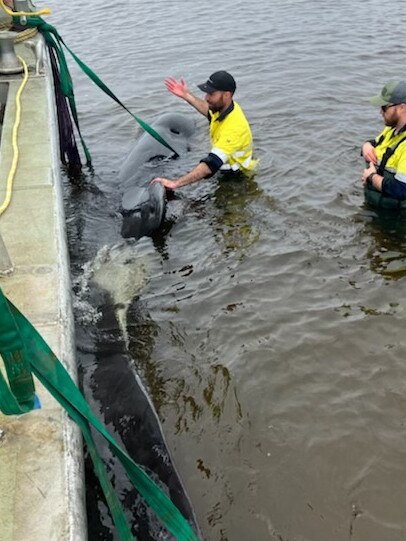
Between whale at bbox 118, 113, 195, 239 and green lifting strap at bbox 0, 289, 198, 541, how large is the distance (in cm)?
413

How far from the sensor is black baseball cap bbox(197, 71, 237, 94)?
6.59 metres

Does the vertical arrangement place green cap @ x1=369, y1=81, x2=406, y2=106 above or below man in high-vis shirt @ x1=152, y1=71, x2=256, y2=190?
above

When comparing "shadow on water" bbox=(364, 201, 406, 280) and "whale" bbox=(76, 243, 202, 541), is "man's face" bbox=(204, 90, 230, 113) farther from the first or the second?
"shadow on water" bbox=(364, 201, 406, 280)

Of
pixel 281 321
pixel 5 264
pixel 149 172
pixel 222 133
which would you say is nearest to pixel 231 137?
pixel 222 133

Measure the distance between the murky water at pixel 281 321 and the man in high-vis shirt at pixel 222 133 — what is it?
0.34 m

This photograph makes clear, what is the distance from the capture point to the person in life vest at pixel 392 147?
568cm

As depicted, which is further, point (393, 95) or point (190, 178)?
point (190, 178)

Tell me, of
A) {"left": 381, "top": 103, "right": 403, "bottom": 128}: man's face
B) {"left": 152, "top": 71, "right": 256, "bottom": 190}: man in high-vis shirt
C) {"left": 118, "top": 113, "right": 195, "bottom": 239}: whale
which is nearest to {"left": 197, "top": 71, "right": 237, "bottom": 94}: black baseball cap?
{"left": 152, "top": 71, "right": 256, "bottom": 190}: man in high-vis shirt

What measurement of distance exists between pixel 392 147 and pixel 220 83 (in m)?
2.10

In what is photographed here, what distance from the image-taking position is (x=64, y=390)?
2273 mm

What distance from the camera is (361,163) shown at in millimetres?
7488

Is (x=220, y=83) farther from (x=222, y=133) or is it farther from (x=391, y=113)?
(x=391, y=113)

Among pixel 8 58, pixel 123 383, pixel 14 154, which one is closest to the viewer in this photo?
pixel 123 383

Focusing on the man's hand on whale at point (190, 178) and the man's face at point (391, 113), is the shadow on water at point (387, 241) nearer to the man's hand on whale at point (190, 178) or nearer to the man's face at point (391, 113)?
the man's face at point (391, 113)
